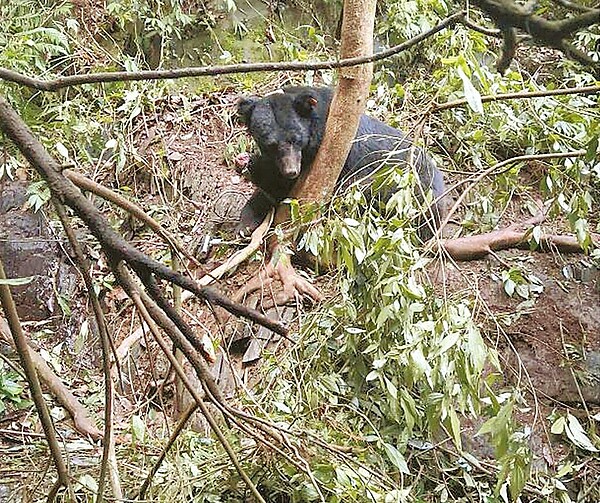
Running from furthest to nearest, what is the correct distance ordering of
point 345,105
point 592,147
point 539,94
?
point 345,105 → point 539,94 → point 592,147

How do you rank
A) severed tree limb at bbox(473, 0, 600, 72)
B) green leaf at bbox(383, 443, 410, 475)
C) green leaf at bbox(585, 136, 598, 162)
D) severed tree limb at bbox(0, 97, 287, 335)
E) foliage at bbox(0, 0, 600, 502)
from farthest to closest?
green leaf at bbox(383, 443, 410, 475) → green leaf at bbox(585, 136, 598, 162) → foliage at bbox(0, 0, 600, 502) → severed tree limb at bbox(0, 97, 287, 335) → severed tree limb at bbox(473, 0, 600, 72)

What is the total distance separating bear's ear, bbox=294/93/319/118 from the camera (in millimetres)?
4316

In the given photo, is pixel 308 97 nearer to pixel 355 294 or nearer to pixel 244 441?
pixel 355 294

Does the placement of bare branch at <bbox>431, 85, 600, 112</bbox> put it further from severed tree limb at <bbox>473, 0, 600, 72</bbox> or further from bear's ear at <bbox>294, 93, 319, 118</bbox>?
bear's ear at <bbox>294, 93, 319, 118</bbox>

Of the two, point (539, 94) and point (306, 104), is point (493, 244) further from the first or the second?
point (539, 94)

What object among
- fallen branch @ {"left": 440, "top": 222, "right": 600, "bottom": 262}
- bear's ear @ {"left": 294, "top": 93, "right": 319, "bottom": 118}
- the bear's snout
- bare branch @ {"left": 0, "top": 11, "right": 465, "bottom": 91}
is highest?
bare branch @ {"left": 0, "top": 11, "right": 465, "bottom": 91}

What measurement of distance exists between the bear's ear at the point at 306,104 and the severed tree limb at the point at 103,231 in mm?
3097

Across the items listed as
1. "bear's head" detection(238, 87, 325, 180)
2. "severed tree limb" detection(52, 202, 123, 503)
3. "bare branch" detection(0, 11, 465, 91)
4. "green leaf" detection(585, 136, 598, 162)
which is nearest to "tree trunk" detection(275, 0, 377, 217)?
"bear's head" detection(238, 87, 325, 180)

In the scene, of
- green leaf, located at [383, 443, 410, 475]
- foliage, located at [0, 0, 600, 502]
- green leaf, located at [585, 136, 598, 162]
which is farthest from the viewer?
green leaf, located at [383, 443, 410, 475]

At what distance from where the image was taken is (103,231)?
1.23m

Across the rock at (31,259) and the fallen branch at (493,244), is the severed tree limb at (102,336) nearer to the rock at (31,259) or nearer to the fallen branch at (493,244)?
the fallen branch at (493,244)

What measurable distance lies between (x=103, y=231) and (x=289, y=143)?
124 inches

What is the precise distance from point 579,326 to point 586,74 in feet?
7.95

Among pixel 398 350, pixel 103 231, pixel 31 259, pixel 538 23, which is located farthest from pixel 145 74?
pixel 31 259
